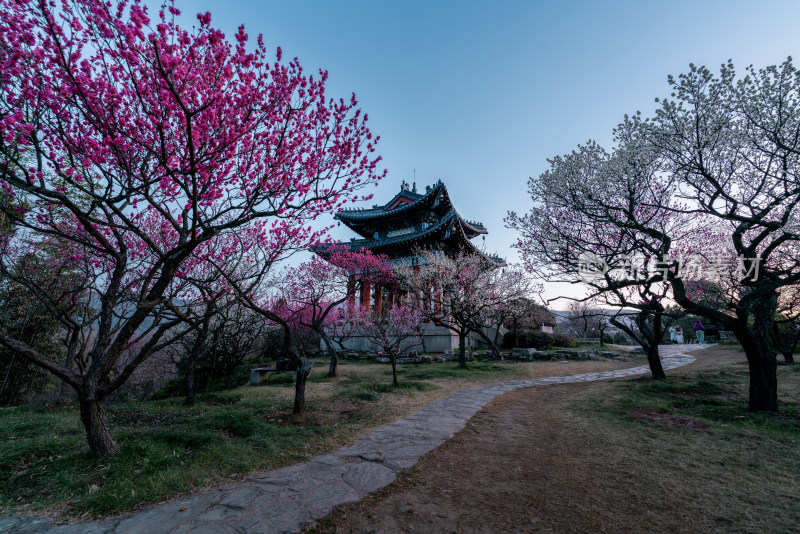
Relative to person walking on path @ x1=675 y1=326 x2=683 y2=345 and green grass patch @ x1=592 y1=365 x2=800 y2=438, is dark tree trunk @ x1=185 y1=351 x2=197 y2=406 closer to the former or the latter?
green grass patch @ x1=592 y1=365 x2=800 y2=438

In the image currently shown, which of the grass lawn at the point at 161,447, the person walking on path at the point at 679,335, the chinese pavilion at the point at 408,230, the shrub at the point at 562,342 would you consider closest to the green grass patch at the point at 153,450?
the grass lawn at the point at 161,447

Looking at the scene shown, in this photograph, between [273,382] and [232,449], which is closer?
[232,449]

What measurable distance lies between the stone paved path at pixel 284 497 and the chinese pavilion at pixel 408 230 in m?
16.4

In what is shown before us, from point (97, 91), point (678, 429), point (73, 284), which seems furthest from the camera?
point (73, 284)

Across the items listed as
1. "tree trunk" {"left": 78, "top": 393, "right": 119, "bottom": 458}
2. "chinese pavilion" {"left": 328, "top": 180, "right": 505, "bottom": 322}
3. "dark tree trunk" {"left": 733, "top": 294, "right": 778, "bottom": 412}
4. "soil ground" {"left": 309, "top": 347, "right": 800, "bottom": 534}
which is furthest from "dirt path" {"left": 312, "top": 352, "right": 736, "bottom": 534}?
"chinese pavilion" {"left": 328, "top": 180, "right": 505, "bottom": 322}

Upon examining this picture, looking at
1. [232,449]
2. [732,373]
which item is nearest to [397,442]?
[232,449]

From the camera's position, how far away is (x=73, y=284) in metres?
9.93

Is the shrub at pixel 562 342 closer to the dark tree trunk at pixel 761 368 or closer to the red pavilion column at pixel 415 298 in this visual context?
the red pavilion column at pixel 415 298

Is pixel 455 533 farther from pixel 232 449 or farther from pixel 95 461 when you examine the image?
pixel 95 461

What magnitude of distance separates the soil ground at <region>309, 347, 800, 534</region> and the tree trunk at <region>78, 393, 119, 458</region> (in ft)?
10.2

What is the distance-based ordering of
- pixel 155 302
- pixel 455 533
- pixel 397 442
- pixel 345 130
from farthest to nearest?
pixel 345 130 → pixel 397 442 → pixel 155 302 → pixel 455 533

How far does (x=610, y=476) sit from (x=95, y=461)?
604 cm

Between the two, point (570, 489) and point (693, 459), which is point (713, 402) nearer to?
point (693, 459)

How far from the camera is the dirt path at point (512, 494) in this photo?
2951 mm
